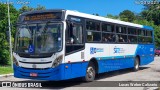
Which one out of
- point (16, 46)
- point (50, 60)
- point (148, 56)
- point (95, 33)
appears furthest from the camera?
point (148, 56)

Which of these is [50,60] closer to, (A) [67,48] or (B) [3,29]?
(A) [67,48]

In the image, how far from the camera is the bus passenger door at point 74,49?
14281 millimetres

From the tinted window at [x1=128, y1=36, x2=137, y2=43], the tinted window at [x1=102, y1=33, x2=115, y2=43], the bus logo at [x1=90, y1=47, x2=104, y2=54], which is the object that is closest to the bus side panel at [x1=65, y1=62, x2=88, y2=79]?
the bus logo at [x1=90, y1=47, x2=104, y2=54]

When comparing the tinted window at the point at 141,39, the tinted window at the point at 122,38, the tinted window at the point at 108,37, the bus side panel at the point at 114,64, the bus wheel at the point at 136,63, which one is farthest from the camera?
the tinted window at the point at 141,39

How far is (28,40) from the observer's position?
14461mm

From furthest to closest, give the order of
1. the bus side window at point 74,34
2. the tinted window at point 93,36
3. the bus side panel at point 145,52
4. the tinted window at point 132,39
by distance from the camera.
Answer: the bus side panel at point 145,52 < the tinted window at point 132,39 < the tinted window at point 93,36 < the bus side window at point 74,34

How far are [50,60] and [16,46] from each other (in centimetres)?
188

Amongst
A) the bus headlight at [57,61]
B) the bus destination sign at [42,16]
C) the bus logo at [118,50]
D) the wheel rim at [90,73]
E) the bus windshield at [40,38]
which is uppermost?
the bus destination sign at [42,16]

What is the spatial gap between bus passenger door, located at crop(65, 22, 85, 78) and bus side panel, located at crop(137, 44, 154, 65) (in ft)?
26.2

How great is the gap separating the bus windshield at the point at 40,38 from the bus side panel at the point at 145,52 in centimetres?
946

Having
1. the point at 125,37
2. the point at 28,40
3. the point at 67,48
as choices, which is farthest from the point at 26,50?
the point at 125,37

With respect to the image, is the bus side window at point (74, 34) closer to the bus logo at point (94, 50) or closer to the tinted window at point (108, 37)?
the bus logo at point (94, 50)

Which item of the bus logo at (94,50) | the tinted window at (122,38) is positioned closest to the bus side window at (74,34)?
the bus logo at (94,50)

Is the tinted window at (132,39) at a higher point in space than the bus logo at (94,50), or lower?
higher
